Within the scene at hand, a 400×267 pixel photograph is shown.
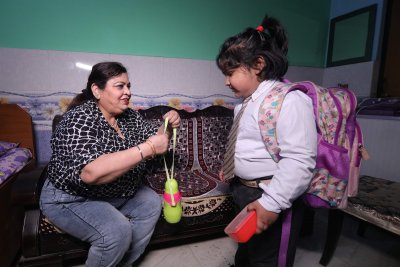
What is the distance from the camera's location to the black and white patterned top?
103 cm

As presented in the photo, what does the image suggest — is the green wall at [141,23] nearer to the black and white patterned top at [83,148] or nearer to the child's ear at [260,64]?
the black and white patterned top at [83,148]

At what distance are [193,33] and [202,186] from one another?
4.84 feet

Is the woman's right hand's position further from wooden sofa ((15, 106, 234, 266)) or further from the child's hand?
wooden sofa ((15, 106, 234, 266))

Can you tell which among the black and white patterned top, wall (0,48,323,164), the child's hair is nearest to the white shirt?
the child's hair

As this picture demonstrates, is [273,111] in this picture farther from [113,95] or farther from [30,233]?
[30,233]

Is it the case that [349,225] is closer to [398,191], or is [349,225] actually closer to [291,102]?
[398,191]

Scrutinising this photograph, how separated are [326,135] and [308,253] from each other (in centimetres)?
125

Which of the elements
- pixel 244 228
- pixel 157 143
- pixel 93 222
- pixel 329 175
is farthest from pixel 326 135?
pixel 93 222

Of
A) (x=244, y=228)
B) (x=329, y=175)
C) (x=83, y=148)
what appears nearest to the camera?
(x=244, y=228)

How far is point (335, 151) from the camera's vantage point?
859mm

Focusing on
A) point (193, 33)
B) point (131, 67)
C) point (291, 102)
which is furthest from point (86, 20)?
point (291, 102)

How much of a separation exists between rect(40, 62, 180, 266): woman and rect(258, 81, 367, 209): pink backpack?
1.57ft

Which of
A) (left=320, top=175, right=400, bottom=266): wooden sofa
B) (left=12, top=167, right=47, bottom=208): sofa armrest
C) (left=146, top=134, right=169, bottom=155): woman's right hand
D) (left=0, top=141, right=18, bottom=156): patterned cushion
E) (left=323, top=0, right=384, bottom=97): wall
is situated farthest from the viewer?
(left=323, top=0, right=384, bottom=97): wall

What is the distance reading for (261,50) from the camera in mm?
897
